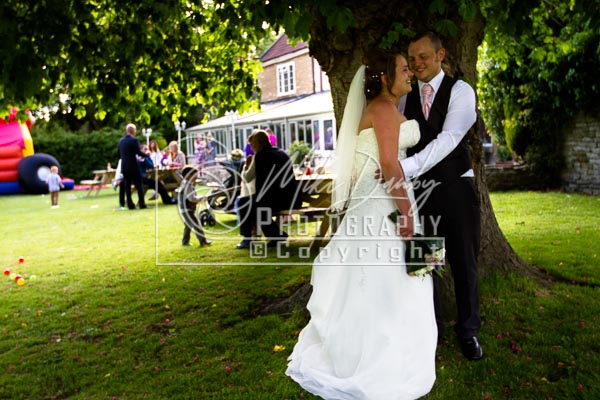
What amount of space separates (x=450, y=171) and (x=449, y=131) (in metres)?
0.28

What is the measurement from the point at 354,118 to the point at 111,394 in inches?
103

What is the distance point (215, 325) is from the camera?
17.2ft

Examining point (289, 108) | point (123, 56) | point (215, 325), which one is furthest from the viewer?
point (289, 108)

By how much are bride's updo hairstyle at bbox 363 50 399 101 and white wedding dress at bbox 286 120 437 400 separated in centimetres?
29

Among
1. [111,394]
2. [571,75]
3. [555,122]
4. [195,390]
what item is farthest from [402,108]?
[555,122]

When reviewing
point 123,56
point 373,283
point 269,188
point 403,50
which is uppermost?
point 123,56

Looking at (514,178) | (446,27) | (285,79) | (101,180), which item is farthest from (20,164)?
(446,27)

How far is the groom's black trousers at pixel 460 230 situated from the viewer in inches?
151

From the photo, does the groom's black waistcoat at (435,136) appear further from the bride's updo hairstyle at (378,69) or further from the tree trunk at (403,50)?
the tree trunk at (403,50)

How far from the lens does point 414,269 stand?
362 centimetres

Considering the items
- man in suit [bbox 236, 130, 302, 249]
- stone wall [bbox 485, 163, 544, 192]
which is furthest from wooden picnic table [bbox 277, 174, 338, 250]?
stone wall [bbox 485, 163, 544, 192]

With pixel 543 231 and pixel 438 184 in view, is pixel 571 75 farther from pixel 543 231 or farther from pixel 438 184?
pixel 438 184

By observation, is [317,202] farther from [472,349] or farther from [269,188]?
[472,349]

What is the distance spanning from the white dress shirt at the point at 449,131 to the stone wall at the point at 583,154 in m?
11.1
